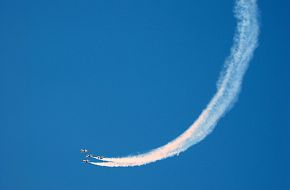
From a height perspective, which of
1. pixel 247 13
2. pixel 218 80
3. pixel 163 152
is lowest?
pixel 163 152

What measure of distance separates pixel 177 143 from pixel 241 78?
184 centimetres

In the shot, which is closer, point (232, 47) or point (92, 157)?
point (232, 47)

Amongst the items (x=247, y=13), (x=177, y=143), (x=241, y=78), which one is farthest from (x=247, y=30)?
(x=177, y=143)

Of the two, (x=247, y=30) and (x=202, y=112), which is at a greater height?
(x=247, y=30)

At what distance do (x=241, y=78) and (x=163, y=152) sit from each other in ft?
7.20

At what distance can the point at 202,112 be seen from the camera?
10398 millimetres

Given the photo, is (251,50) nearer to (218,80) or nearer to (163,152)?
(218,80)

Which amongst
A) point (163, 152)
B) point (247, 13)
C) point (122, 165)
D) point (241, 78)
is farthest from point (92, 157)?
point (247, 13)

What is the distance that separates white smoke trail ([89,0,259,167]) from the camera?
9969mm

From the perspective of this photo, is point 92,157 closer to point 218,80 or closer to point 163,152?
point 163,152

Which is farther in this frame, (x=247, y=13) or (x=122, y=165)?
(x=122, y=165)

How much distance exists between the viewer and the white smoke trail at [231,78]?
9969mm

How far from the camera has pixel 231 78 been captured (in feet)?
33.2

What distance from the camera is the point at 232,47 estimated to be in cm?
1015
